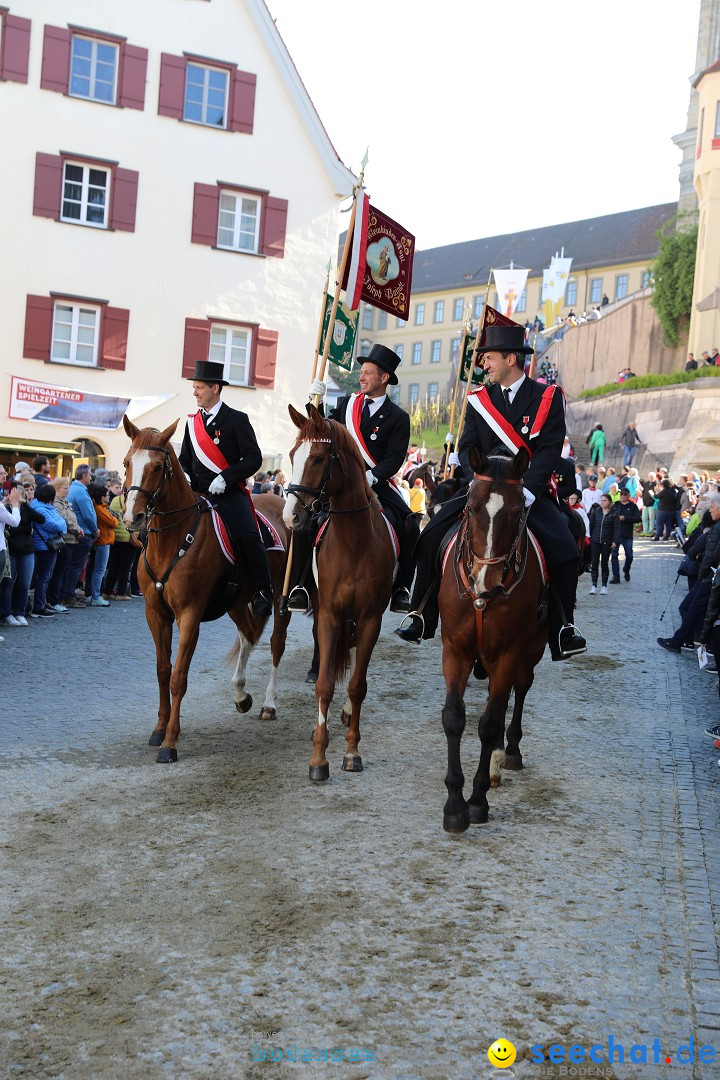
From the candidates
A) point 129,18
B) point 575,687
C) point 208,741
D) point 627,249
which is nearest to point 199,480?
point 208,741

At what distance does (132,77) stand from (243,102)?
3000 mm

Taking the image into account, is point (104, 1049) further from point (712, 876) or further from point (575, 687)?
point (575, 687)

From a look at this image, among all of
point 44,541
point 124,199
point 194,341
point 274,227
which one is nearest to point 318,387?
point 44,541

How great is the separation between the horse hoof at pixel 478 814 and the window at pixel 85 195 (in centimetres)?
2485

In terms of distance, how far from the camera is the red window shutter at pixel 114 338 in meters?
28.5

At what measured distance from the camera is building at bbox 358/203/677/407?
87.6 m

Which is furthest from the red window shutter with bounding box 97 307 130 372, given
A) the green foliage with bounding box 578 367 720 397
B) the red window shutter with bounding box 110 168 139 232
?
the green foliage with bounding box 578 367 720 397

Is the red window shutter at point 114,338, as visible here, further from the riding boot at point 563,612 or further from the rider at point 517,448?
the riding boot at point 563,612

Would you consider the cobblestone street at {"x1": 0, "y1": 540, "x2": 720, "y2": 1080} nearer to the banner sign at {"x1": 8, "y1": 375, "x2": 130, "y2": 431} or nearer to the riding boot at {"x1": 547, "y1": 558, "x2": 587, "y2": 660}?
the riding boot at {"x1": 547, "y1": 558, "x2": 587, "y2": 660}

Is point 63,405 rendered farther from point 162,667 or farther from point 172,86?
point 162,667

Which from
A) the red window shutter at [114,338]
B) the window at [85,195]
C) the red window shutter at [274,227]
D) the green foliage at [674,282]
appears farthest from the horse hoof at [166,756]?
the green foliage at [674,282]

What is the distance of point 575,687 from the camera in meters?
11.6

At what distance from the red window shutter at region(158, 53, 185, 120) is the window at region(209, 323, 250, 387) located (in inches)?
222

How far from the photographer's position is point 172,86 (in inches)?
1142
